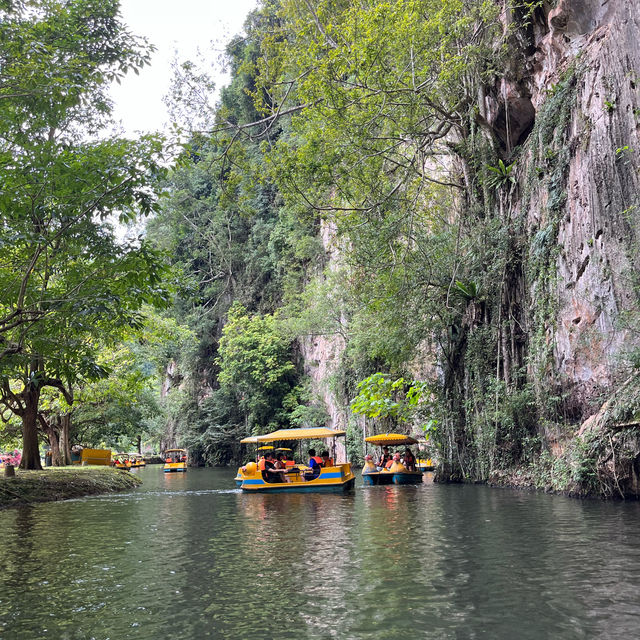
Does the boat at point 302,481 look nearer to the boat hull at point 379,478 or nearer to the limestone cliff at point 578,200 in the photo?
the boat hull at point 379,478

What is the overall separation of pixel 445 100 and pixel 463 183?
3302 millimetres

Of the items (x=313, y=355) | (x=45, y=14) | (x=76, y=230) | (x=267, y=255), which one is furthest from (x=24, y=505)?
(x=267, y=255)

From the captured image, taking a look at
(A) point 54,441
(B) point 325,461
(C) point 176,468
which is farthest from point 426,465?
(C) point 176,468

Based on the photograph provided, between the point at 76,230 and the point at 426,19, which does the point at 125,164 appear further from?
the point at 426,19

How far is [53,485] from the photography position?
18.8m

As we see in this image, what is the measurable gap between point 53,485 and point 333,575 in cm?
1407

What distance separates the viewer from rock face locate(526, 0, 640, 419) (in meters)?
14.9

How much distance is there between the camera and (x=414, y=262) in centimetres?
2078

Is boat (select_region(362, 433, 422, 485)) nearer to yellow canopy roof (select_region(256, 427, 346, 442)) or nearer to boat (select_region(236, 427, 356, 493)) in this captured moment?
yellow canopy roof (select_region(256, 427, 346, 442))

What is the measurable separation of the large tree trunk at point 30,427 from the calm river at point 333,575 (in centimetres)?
777

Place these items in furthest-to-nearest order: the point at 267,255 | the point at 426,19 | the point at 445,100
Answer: the point at 267,255
the point at 445,100
the point at 426,19

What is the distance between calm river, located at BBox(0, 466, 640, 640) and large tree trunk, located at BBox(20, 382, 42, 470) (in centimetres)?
777

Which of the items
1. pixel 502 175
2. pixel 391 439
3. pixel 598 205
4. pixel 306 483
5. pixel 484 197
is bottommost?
pixel 306 483

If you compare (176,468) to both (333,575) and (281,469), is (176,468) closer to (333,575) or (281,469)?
(281,469)
